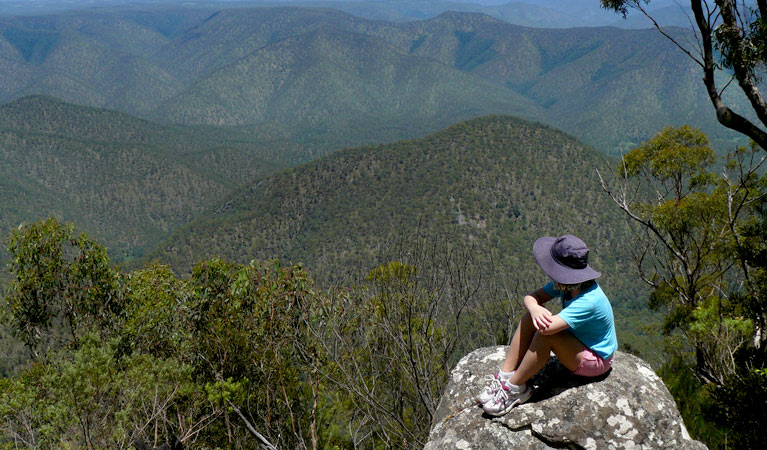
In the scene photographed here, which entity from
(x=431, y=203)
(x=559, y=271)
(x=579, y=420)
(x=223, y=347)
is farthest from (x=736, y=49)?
(x=431, y=203)

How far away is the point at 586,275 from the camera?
448 cm

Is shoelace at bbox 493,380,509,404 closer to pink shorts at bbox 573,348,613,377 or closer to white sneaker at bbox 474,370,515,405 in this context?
white sneaker at bbox 474,370,515,405

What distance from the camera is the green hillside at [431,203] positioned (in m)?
114

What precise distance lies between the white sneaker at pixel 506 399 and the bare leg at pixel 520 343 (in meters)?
0.22

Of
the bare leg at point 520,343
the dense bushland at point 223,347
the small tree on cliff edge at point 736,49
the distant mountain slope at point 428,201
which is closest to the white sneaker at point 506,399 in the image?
the bare leg at point 520,343

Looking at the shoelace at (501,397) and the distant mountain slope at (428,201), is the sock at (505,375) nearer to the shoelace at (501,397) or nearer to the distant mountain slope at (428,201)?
the shoelace at (501,397)

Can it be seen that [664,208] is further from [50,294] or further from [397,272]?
[50,294]

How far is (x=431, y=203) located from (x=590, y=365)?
386ft

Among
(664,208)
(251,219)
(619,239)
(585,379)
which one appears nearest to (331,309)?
(585,379)

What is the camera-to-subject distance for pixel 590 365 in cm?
438

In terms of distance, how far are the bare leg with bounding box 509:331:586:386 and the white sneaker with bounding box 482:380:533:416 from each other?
0.23 feet

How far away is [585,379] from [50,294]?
1269 cm

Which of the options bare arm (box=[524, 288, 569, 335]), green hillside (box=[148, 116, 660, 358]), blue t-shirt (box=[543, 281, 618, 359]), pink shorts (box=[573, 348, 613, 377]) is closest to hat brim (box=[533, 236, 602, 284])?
blue t-shirt (box=[543, 281, 618, 359])

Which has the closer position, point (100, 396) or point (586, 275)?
point (586, 275)
